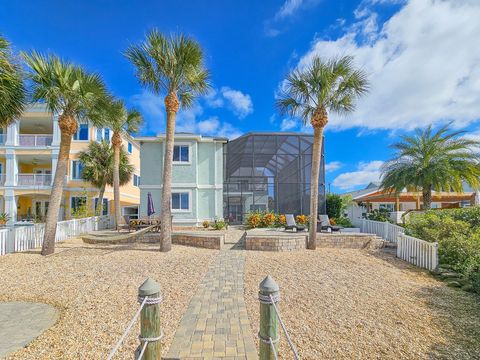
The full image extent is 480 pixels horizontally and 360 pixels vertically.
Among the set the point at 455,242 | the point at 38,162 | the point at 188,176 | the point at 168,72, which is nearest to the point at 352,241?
the point at 455,242

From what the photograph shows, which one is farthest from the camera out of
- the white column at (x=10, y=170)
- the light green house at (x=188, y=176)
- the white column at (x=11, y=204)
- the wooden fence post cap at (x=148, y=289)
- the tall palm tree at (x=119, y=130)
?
the white column at (x=10, y=170)

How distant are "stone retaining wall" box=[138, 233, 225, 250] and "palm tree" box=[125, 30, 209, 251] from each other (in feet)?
4.90

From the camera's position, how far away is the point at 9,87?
7.46 m

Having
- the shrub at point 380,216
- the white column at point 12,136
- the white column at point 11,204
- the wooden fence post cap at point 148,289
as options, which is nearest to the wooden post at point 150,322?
the wooden fence post cap at point 148,289

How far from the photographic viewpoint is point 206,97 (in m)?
11.1

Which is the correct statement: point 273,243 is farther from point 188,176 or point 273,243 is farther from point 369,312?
point 188,176

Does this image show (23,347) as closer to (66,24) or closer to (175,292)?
(175,292)

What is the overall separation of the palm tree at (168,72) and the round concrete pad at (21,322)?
5.11 meters

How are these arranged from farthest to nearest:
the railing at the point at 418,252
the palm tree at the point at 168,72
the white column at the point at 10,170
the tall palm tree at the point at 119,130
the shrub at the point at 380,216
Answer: the white column at the point at 10,170 → the tall palm tree at the point at 119,130 → the shrub at the point at 380,216 → the palm tree at the point at 168,72 → the railing at the point at 418,252

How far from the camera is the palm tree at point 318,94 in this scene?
32.6 ft

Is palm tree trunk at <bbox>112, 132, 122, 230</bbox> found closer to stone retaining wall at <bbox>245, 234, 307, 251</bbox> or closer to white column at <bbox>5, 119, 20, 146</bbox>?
stone retaining wall at <bbox>245, 234, 307, 251</bbox>

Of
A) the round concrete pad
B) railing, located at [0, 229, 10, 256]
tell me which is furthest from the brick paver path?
railing, located at [0, 229, 10, 256]

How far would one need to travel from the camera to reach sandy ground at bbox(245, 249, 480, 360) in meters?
3.57

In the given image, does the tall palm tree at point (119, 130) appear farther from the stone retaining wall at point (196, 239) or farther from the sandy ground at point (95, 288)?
the sandy ground at point (95, 288)
